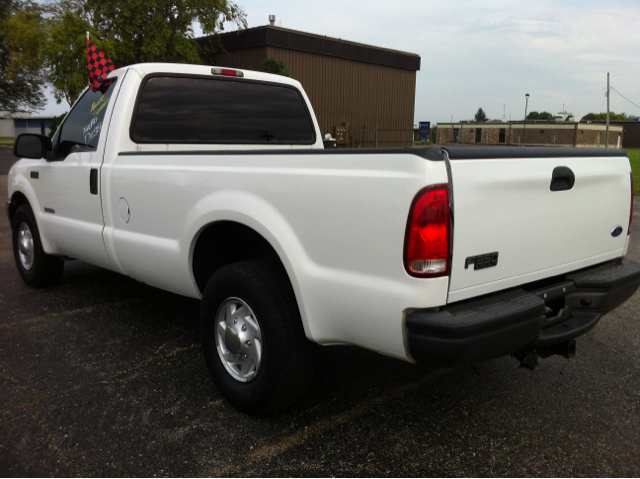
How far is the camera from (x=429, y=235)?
90.8 inches

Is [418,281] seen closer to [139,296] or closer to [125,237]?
[125,237]

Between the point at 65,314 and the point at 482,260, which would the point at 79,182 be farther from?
the point at 482,260

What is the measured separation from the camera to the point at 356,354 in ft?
13.2

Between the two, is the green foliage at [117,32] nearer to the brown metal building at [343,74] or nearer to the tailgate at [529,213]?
the brown metal building at [343,74]

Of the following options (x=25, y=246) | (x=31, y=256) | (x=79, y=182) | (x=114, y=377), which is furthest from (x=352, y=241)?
(x=25, y=246)

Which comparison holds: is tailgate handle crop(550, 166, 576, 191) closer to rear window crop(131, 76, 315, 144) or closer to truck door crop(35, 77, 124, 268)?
rear window crop(131, 76, 315, 144)

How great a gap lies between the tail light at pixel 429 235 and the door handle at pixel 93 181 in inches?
106

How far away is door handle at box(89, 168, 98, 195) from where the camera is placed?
4137 millimetres

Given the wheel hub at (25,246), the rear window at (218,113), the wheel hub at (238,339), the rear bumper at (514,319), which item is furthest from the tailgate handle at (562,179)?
the wheel hub at (25,246)

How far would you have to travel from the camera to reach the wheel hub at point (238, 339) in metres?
3.01

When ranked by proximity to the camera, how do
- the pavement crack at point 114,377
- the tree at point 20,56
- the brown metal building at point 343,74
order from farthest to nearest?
the brown metal building at point 343,74 → the tree at point 20,56 → the pavement crack at point 114,377

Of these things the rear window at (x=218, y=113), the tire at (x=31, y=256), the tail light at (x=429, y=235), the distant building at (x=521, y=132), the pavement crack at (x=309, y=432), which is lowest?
the pavement crack at (x=309, y=432)

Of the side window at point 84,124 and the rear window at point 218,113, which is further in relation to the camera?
the side window at point 84,124

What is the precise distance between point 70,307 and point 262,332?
2800 millimetres
